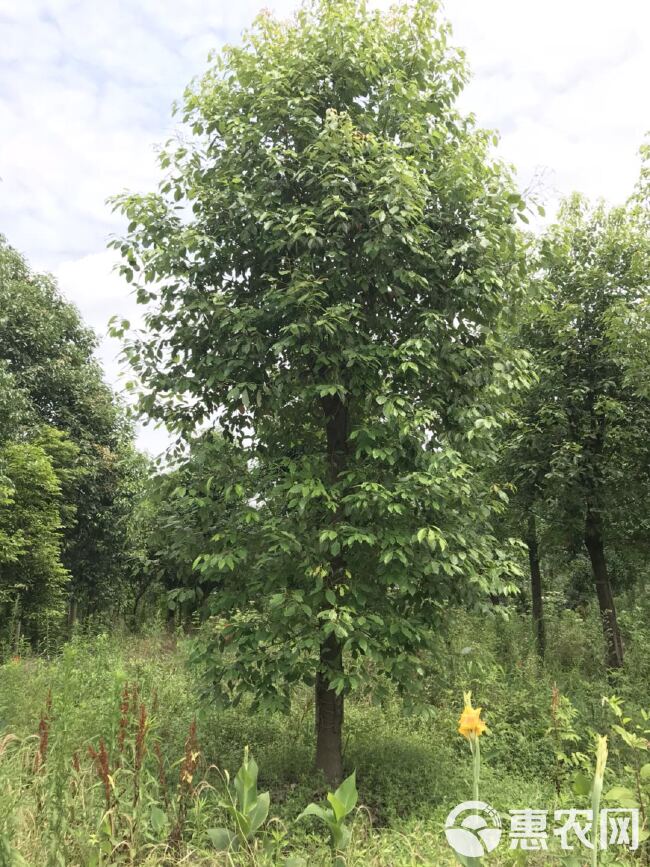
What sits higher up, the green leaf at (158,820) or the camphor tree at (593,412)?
the camphor tree at (593,412)

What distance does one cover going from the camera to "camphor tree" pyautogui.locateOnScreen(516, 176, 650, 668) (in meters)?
9.52

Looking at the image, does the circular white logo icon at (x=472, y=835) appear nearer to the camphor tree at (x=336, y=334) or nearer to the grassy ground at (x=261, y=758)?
the grassy ground at (x=261, y=758)

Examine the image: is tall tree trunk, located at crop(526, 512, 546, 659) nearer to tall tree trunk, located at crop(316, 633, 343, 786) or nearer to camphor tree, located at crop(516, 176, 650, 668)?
camphor tree, located at crop(516, 176, 650, 668)

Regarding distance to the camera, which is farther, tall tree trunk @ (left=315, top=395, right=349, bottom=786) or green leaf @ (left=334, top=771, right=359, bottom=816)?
tall tree trunk @ (left=315, top=395, right=349, bottom=786)

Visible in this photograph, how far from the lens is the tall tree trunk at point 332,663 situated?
5426 millimetres

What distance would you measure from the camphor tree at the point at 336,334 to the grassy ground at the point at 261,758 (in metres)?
0.82

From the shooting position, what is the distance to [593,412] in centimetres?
995

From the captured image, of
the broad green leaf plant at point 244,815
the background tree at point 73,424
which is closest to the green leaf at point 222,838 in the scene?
the broad green leaf plant at point 244,815

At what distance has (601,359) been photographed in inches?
392

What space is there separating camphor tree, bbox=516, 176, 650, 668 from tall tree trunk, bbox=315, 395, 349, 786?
179 inches

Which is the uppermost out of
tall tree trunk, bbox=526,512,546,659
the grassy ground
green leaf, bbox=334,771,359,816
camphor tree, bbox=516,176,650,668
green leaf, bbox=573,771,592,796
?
camphor tree, bbox=516,176,650,668

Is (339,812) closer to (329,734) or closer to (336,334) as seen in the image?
(329,734)
